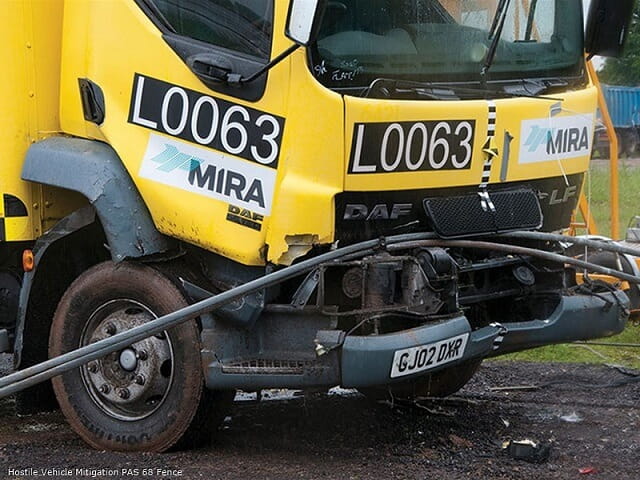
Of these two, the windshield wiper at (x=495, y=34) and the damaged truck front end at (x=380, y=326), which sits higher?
the windshield wiper at (x=495, y=34)

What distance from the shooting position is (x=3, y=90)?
5.61m

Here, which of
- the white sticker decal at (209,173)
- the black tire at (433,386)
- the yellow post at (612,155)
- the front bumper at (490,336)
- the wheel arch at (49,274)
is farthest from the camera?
the yellow post at (612,155)

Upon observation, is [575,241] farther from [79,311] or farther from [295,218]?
[79,311]

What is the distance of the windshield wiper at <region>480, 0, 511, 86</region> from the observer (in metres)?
5.33

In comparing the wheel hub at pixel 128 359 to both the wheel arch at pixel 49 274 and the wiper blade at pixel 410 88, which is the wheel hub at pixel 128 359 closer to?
the wheel arch at pixel 49 274

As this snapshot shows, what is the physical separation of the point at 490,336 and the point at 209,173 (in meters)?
1.43

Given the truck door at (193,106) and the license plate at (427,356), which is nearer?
the license plate at (427,356)

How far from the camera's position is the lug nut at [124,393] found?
5434mm

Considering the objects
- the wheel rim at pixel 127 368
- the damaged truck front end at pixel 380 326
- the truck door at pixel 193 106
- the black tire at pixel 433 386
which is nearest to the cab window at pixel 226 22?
the truck door at pixel 193 106

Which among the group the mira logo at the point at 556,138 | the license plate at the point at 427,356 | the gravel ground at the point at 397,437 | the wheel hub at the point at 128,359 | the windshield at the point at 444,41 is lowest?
the gravel ground at the point at 397,437

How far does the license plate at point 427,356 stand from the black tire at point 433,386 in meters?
1.37

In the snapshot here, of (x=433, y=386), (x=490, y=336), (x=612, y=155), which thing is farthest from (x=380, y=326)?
(x=612, y=155)

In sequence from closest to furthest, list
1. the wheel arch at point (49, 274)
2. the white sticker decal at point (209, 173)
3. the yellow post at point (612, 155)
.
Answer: the white sticker decal at point (209, 173), the wheel arch at point (49, 274), the yellow post at point (612, 155)

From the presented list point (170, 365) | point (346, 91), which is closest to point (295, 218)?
point (346, 91)
